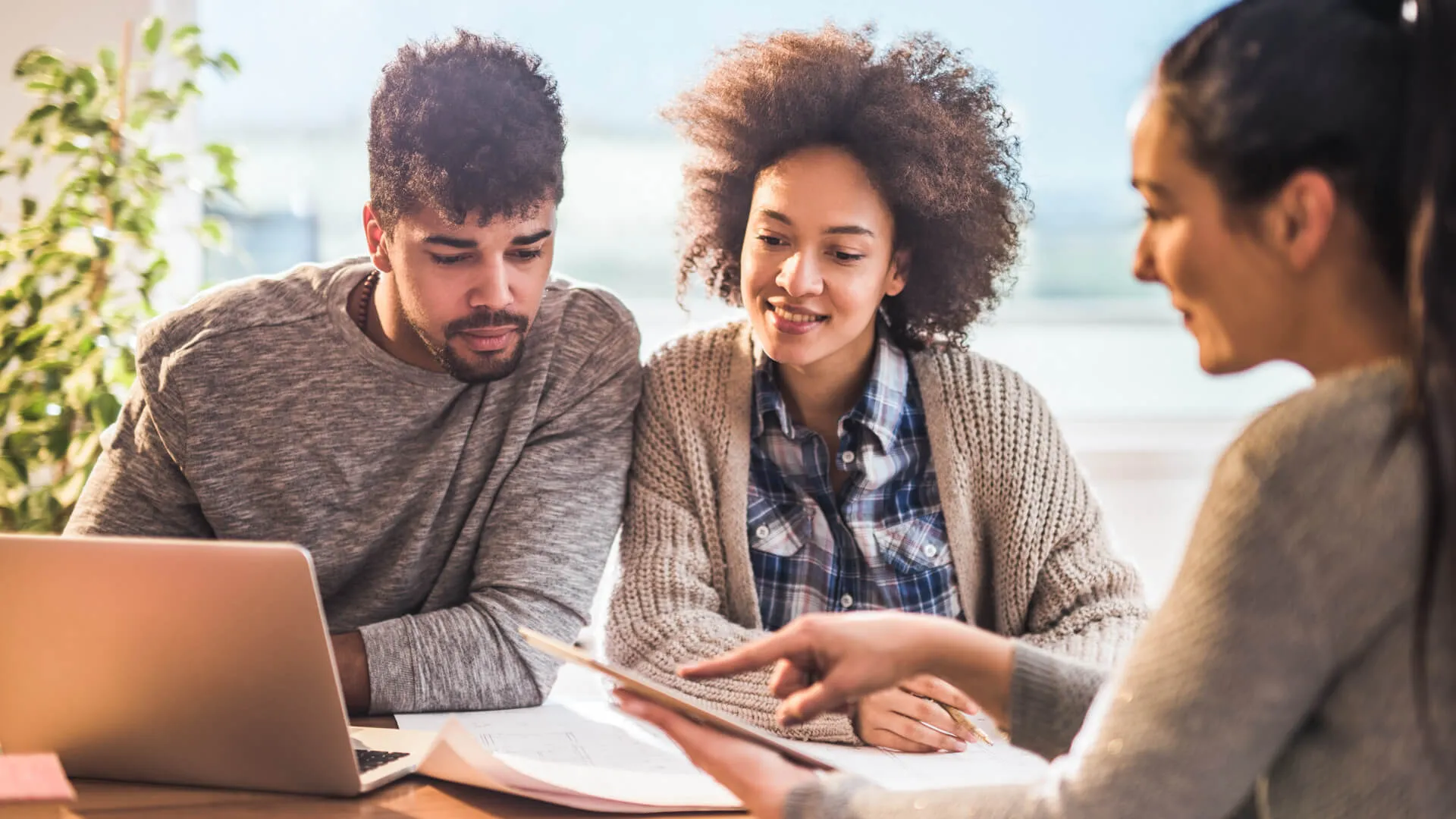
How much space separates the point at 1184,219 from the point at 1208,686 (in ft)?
0.86

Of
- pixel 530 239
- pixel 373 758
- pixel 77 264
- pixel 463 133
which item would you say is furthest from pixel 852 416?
pixel 77 264

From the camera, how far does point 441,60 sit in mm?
1520

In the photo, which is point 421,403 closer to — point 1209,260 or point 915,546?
point 915,546

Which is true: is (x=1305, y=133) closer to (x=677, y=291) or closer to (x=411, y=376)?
(x=411, y=376)

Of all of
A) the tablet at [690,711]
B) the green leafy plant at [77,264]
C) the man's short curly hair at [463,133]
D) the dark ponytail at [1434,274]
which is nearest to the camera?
the dark ponytail at [1434,274]

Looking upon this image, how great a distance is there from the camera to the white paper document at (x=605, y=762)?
1009 mm

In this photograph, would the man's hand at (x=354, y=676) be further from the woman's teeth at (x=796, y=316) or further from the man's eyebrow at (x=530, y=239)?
the woman's teeth at (x=796, y=316)

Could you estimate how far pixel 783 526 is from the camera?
5.31 ft

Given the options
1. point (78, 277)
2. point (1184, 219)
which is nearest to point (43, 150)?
point (78, 277)

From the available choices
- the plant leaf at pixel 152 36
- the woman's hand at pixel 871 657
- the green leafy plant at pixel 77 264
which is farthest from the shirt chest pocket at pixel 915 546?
the plant leaf at pixel 152 36

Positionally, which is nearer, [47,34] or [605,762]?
[605,762]

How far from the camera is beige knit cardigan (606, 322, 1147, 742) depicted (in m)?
1.54

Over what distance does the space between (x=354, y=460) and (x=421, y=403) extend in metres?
0.10

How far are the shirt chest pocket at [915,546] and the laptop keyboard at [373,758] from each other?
0.67 m
